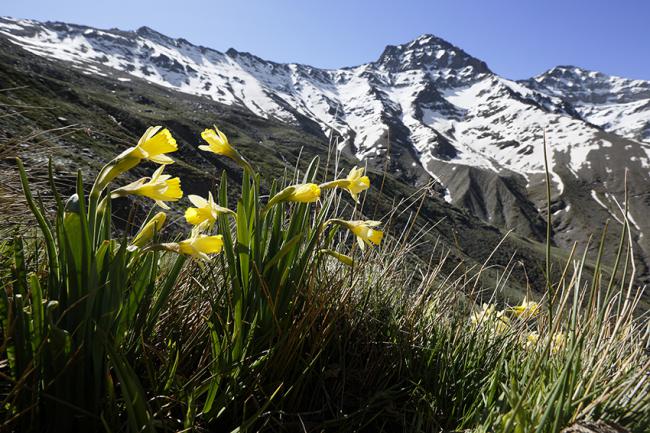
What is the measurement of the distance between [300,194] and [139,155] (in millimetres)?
483

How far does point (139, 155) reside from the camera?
116cm

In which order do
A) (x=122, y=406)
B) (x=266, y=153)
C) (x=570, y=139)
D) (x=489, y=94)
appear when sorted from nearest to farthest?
(x=122, y=406), (x=266, y=153), (x=570, y=139), (x=489, y=94)

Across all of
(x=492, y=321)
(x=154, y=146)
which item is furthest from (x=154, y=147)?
(x=492, y=321)

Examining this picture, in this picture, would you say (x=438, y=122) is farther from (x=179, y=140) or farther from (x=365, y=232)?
(x=365, y=232)

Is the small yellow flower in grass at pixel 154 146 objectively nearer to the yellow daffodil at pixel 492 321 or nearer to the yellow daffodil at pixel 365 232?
the yellow daffodil at pixel 365 232

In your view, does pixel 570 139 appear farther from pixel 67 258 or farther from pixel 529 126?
pixel 67 258

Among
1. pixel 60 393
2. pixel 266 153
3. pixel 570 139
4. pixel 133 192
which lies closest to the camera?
pixel 60 393

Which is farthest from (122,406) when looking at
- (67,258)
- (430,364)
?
(430,364)

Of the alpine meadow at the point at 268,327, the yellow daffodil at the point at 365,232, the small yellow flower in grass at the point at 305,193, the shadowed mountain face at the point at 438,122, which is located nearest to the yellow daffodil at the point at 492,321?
the alpine meadow at the point at 268,327

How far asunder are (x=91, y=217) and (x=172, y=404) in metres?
0.54

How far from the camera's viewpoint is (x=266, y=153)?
51.0 meters

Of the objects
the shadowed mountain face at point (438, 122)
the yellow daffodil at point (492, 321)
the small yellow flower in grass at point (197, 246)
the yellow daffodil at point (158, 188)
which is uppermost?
the shadowed mountain face at point (438, 122)

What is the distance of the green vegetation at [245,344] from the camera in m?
0.90

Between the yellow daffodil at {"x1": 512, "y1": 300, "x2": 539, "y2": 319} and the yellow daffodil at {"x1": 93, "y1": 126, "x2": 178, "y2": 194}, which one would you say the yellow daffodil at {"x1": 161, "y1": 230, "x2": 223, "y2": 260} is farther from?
the yellow daffodil at {"x1": 512, "y1": 300, "x2": 539, "y2": 319}
